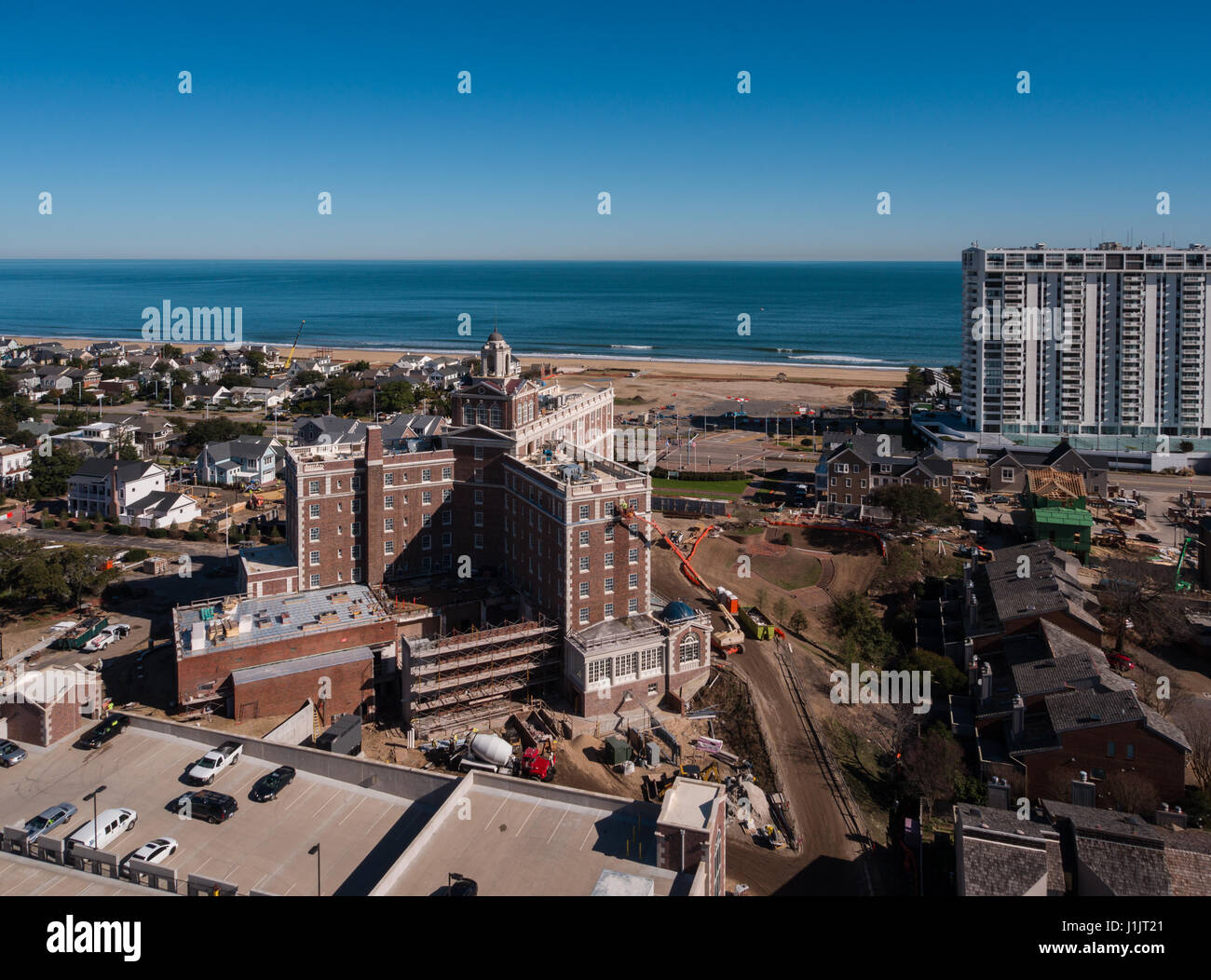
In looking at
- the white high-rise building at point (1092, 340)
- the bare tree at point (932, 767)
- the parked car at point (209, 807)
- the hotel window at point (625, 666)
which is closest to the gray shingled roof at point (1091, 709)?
the bare tree at point (932, 767)

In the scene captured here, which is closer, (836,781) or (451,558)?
(836,781)

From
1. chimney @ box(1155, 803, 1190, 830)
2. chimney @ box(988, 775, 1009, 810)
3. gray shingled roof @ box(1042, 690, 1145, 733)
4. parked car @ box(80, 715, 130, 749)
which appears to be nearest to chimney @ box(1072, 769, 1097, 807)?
chimney @ box(1155, 803, 1190, 830)

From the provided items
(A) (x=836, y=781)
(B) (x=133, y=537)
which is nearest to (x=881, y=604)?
(A) (x=836, y=781)

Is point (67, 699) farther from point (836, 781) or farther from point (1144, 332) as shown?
point (1144, 332)

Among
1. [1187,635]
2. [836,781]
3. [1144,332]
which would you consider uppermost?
[1144,332]

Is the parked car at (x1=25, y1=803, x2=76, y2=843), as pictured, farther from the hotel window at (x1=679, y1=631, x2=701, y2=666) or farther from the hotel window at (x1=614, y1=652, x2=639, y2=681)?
the hotel window at (x1=679, y1=631, x2=701, y2=666)
